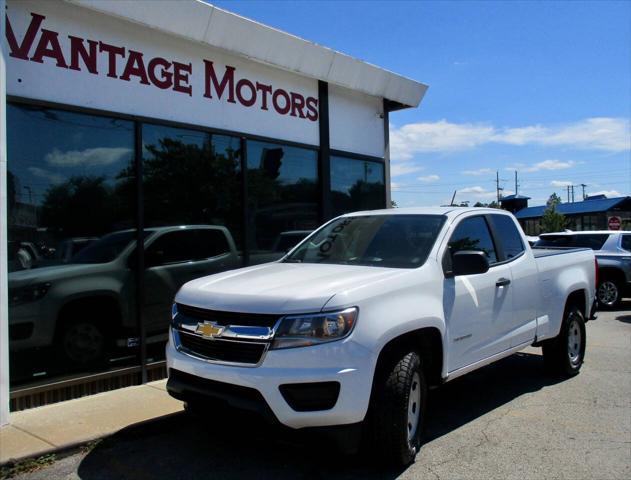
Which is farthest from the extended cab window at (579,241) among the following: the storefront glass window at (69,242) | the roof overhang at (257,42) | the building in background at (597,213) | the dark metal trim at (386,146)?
the building in background at (597,213)

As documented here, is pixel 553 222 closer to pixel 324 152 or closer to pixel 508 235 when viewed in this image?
pixel 324 152

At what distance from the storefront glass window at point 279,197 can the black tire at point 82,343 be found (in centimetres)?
245

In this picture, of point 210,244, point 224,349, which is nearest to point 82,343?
point 210,244

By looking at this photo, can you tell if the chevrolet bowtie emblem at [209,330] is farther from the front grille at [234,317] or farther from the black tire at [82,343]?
the black tire at [82,343]

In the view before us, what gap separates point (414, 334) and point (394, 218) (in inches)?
56.5

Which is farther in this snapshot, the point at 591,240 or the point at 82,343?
the point at 591,240

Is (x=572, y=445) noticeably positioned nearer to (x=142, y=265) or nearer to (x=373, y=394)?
(x=373, y=394)

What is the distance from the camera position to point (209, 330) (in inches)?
151

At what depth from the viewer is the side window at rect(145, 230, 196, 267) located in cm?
651

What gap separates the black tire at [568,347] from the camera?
251 inches

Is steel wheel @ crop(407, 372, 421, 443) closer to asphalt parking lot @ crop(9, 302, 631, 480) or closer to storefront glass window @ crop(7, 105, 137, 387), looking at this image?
asphalt parking lot @ crop(9, 302, 631, 480)

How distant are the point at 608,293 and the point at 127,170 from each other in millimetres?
11207

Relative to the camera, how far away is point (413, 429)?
4066mm

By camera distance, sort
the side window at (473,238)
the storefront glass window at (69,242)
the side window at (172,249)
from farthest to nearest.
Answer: the side window at (172,249) < the storefront glass window at (69,242) < the side window at (473,238)
